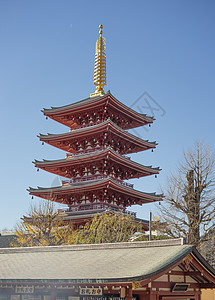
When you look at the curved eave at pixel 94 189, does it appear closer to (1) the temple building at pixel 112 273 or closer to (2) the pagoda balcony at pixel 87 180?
(2) the pagoda balcony at pixel 87 180

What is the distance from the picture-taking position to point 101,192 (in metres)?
36.5

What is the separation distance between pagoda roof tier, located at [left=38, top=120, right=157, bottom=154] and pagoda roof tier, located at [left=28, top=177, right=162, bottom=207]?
4301 mm

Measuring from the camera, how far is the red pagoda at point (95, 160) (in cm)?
3650

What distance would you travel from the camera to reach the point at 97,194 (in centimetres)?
3678

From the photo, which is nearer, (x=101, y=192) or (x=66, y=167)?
(x=101, y=192)

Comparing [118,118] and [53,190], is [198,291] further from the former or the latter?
[118,118]

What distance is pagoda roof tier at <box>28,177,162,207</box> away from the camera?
35750mm

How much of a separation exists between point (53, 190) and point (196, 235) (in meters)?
15.2

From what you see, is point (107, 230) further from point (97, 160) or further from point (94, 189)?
point (97, 160)

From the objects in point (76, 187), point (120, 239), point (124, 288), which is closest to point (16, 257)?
point (124, 288)

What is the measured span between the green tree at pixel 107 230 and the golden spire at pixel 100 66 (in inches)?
560

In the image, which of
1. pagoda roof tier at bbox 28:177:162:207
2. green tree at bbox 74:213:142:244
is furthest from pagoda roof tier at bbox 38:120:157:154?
green tree at bbox 74:213:142:244

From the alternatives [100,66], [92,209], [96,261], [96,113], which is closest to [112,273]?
[96,261]

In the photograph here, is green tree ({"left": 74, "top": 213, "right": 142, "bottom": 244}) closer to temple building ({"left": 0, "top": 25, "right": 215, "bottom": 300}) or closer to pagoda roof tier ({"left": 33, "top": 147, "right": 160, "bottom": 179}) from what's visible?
temple building ({"left": 0, "top": 25, "right": 215, "bottom": 300})
